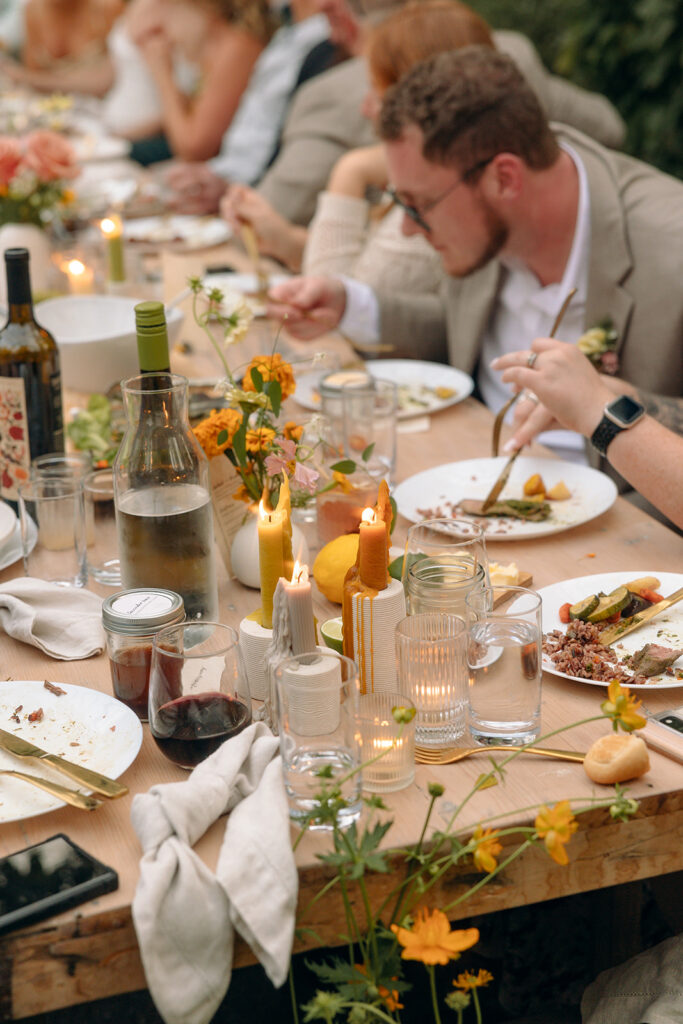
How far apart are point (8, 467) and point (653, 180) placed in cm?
139

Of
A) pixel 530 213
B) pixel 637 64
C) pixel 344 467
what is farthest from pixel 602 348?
pixel 637 64

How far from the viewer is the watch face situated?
1475 millimetres

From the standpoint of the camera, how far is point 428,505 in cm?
162

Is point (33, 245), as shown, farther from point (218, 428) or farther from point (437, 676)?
point (437, 676)

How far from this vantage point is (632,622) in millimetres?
1217

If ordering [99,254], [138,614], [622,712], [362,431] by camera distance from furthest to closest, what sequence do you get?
[99,254], [362,431], [138,614], [622,712]

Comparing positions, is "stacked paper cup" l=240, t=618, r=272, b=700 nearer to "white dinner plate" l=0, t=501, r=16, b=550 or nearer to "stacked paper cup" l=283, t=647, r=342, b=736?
"stacked paper cup" l=283, t=647, r=342, b=736

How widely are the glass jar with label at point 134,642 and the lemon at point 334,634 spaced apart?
0.15 metres

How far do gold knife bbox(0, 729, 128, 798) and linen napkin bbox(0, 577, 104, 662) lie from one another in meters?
0.20

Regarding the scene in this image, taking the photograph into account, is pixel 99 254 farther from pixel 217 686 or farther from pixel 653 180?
pixel 217 686

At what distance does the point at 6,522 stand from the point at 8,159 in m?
1.52

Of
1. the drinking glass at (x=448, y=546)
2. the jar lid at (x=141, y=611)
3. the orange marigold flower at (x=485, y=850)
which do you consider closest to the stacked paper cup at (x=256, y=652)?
the jar lid at (x=141, y=611)

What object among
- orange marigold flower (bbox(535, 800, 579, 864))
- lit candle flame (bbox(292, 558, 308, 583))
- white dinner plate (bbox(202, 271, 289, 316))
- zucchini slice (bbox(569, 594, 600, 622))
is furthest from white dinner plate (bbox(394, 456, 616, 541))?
white dinner plate (bbox(202, 271, 289, 316))

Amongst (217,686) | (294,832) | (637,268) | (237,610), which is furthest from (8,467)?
(637,268)
